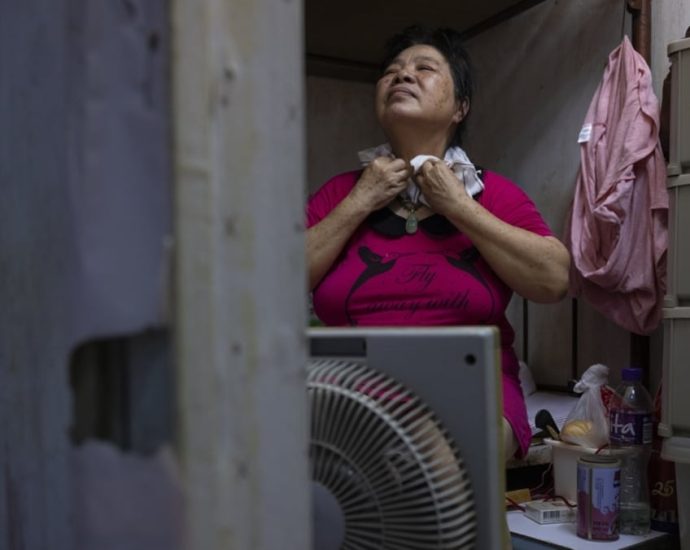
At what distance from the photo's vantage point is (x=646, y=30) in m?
1.97

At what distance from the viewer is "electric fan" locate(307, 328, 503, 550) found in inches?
22.2

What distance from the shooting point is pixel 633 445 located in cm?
167

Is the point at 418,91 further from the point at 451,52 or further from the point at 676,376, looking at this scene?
the point at 676,376

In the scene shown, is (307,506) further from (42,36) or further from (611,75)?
(611,75)

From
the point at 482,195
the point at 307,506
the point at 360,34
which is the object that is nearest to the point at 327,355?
the point at 307,506

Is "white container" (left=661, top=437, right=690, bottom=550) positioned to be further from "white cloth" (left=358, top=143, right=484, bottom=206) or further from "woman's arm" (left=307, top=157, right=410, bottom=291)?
"woman's arm" (left=307, top=157, right=410, bottom=291)

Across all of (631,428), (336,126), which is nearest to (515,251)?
(631,428)

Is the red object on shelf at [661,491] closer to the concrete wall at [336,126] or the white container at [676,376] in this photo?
the white container at [676,376]

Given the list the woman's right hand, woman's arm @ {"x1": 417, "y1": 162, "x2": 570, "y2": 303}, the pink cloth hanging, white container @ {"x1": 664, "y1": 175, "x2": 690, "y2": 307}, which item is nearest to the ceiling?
the pink cloth hanging

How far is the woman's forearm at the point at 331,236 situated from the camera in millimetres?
1282

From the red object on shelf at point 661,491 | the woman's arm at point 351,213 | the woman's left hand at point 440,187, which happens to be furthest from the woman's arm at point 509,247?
the red object on shelf at point 661,491

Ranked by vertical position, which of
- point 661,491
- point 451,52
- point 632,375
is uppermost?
point 451,52

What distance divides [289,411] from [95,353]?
0.12 m

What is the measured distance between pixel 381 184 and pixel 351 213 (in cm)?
8
